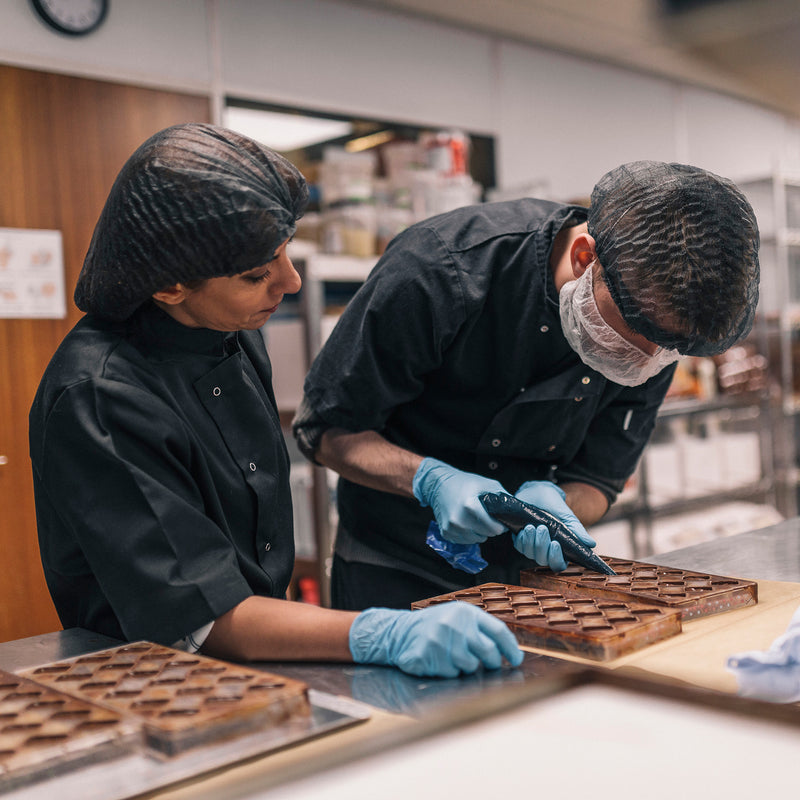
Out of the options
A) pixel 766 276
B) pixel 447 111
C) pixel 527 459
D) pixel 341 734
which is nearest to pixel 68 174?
pixel 447 111

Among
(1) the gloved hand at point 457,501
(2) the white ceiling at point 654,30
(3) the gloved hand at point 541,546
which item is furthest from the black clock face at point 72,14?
(3) the gloved hand at point 541,546

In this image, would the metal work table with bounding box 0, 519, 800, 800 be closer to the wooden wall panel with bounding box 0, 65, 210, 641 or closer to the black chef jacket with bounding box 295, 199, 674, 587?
the black chef jacket with bounding box 295, 199, 674, 587

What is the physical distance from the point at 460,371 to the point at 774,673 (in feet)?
2.71

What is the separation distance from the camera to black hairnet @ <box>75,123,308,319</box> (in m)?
1.12

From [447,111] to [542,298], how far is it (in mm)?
3126

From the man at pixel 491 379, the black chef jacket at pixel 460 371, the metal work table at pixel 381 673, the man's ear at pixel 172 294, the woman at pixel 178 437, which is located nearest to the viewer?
the metal work table at pixel 381 673

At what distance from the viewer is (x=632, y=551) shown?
4.31 meters

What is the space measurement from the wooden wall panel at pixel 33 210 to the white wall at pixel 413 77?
107 mm

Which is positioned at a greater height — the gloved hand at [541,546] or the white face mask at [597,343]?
the white face mask at [597,343]

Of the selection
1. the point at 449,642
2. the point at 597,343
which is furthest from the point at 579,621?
the point at 597,343

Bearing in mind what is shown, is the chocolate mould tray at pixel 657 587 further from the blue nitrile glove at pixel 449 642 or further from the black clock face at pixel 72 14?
the black clock face at pixel 72 14

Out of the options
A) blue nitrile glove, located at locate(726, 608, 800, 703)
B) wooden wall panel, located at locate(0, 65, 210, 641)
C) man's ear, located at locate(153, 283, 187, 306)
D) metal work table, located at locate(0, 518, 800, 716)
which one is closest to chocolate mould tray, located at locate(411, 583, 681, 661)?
metal work table, located at locate(0, 518, 800, 716)

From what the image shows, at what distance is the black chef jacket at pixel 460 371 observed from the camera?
162 centimetres

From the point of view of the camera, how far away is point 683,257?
1259 mm
